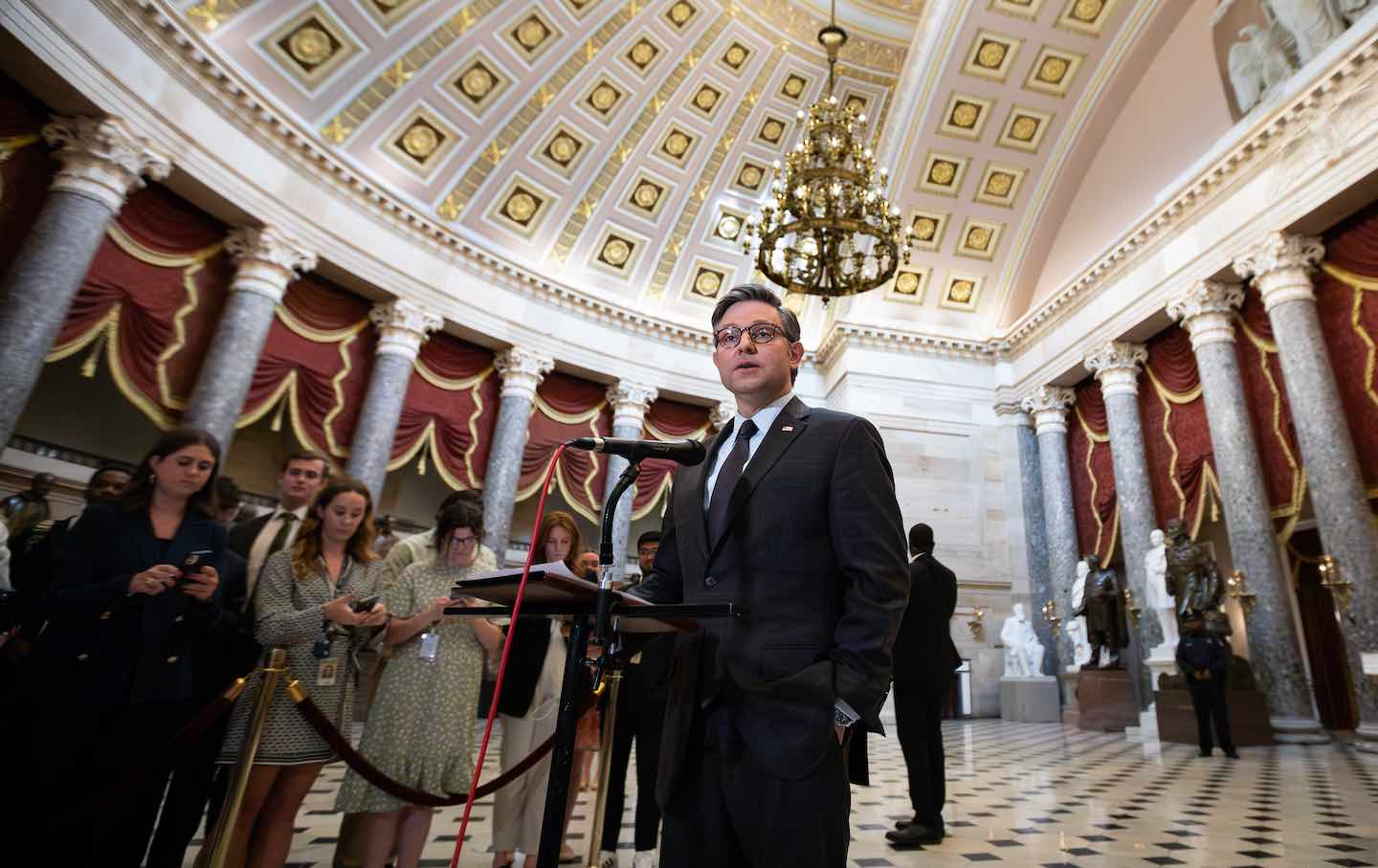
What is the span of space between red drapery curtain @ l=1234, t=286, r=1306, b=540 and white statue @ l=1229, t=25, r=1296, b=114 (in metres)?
2.56

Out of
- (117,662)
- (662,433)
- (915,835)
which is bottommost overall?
(915,835)

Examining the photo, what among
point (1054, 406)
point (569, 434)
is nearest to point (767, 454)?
point (569, 434)

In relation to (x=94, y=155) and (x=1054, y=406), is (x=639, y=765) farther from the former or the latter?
(x=1054, y=406)

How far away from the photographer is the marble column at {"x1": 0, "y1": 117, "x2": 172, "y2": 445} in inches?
267

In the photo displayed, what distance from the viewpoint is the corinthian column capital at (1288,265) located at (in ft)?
27.5

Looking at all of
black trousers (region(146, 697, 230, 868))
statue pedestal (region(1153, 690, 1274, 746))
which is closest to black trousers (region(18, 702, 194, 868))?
black trousers (region(146, 697, 230, 868))

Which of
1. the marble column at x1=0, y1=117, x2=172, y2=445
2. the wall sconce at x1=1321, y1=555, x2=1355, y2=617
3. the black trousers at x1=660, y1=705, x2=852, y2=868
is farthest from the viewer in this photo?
the wall sconce at x1=1321, y1=555, x2=1355, y2=617

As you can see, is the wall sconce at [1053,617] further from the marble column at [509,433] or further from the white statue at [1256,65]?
the marble column at [509,433]

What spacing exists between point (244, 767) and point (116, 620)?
60 centimetres

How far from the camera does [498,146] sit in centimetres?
1214

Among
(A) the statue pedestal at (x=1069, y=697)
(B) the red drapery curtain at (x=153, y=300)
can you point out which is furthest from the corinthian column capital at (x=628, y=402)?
(A) the statue pedestal at (x=1069, y=697)

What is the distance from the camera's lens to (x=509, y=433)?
12.0m

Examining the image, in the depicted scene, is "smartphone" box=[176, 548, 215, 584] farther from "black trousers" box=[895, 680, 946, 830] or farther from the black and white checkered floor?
"black trousers" box=[895, 680, 946, 830]

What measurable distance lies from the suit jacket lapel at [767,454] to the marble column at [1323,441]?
8.44m
